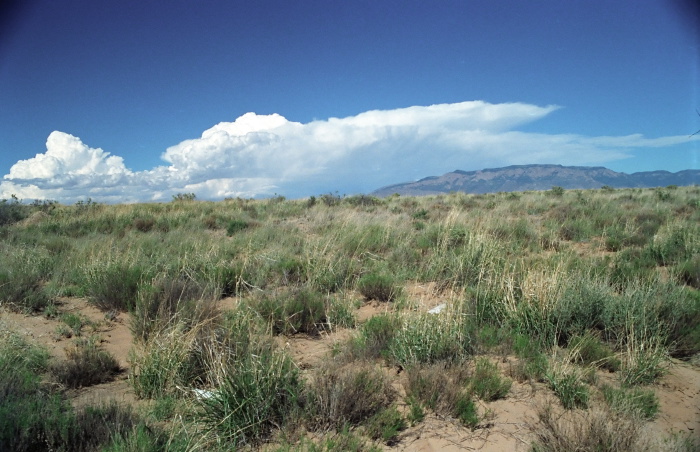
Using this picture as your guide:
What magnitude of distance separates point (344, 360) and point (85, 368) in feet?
8.75

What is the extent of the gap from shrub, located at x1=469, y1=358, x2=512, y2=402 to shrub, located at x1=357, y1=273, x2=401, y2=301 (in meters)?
2.71

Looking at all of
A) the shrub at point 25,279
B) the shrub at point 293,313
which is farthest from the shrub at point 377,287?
the shrub at point 25,279

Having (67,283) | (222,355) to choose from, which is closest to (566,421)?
(222,355)

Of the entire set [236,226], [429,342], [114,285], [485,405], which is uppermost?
[236,226]

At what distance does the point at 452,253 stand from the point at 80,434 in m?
6.56

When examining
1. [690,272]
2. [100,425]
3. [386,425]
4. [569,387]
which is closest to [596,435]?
[569,387]

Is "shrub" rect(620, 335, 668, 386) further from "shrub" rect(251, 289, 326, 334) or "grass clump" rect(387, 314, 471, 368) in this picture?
"shrub" rect(251, 289, 326, 334)

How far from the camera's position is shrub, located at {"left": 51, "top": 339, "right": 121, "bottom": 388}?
12.7ft

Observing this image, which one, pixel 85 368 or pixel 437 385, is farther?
pixel 85 368

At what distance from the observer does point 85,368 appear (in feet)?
13.0

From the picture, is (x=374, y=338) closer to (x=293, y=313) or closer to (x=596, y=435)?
(x=293, y=313)

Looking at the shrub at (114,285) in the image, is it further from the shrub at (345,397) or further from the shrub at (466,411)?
Answer: the shrub at (466,411)

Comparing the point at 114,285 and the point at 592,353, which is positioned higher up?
the point at 114,285

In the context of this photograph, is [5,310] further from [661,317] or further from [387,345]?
[661,317]
